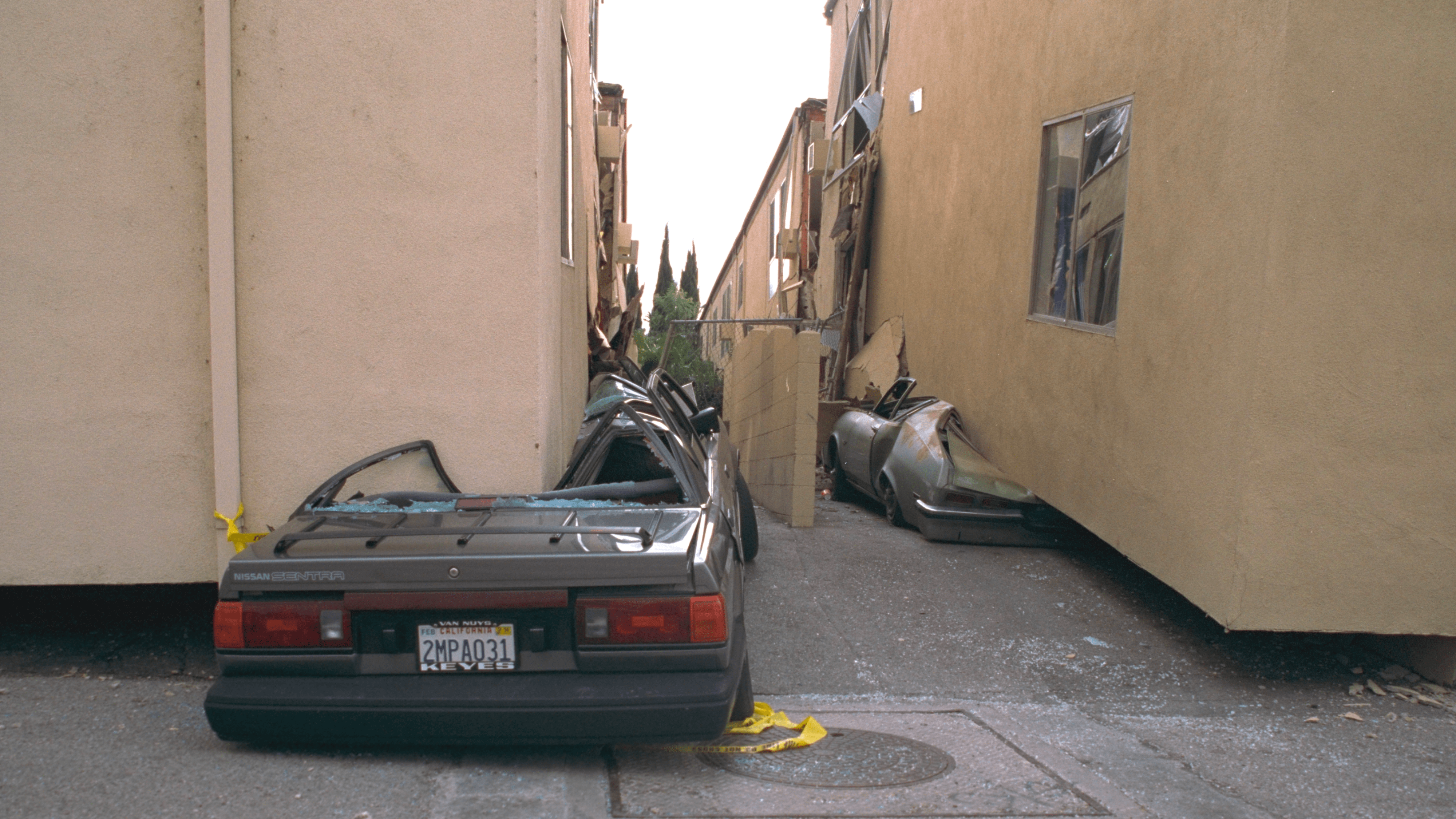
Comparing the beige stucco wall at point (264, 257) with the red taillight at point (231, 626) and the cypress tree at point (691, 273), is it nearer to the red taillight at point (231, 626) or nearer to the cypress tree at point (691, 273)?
the red taillight at point (231, 626)

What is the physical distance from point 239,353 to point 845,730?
288cm

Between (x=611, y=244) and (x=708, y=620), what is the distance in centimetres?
1056

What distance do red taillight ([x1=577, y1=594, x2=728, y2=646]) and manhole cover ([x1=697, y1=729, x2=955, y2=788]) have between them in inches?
21.2

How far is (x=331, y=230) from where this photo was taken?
434 cm

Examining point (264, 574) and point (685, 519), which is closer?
point (264, 574)

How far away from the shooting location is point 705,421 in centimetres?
527

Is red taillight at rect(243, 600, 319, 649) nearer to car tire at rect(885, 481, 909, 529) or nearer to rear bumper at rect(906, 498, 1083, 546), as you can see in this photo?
rear bumper at rect(906, 498, 1083, 546)

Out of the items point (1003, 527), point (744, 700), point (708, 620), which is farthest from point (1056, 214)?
point (708, 620)

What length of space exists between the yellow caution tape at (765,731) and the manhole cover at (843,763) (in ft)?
0.06

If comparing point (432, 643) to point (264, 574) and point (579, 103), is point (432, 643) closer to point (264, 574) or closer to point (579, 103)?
point (264, 574)

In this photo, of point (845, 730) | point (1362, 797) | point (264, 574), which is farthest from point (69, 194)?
point (1362, 797)

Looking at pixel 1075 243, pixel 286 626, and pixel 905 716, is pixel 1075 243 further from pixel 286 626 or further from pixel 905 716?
pixel 286 626

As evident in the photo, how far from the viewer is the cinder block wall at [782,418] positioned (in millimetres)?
7680

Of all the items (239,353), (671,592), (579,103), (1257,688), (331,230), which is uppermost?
(579,103)
